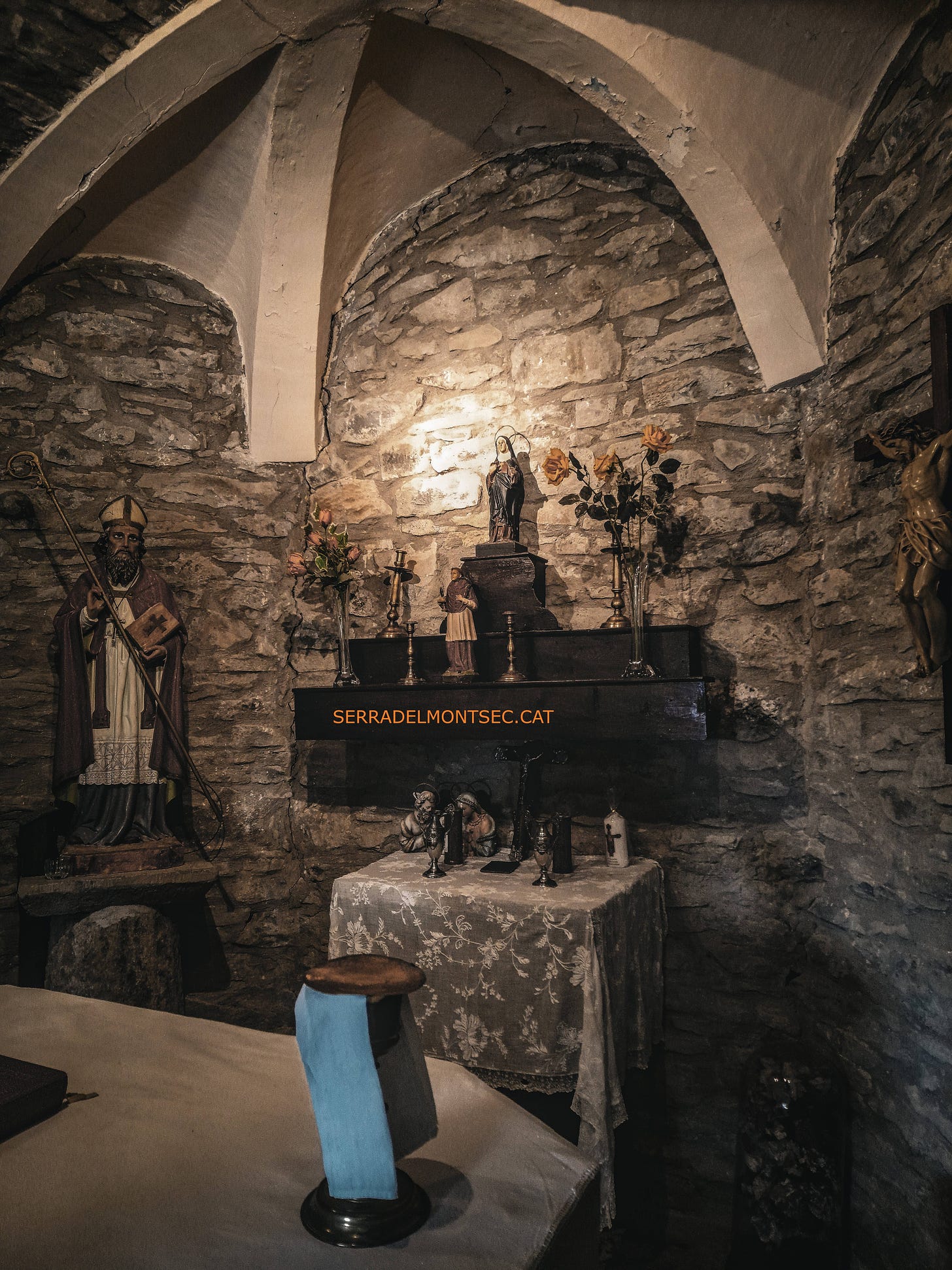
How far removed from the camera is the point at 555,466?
10.6 ft

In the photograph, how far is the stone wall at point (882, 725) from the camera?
7.59 ft

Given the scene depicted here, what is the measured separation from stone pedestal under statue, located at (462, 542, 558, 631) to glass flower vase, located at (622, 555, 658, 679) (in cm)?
46

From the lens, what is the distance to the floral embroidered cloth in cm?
246

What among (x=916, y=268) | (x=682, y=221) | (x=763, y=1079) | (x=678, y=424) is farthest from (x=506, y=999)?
(x=682, y=221)

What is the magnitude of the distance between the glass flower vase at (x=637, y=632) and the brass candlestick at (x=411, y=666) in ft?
2.98

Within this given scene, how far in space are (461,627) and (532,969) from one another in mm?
1376

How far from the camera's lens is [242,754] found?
3836 mm

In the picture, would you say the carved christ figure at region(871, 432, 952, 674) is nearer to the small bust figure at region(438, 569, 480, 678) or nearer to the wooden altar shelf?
the wooden altar shelf

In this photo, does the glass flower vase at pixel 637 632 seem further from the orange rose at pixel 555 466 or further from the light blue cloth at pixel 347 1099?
the light blue cloth at pixel 347 1099

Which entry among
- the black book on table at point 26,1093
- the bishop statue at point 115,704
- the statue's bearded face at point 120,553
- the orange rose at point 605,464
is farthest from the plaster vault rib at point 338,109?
the black book on table at point 26,1093

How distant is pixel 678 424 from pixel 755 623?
2.91ft

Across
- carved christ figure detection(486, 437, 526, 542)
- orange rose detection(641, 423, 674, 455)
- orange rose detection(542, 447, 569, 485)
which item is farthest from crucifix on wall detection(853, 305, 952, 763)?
carved christ figure detection(486, 437, 526, 542)

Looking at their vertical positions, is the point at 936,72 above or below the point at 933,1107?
above

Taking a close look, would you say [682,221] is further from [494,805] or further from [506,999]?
[506,999]
